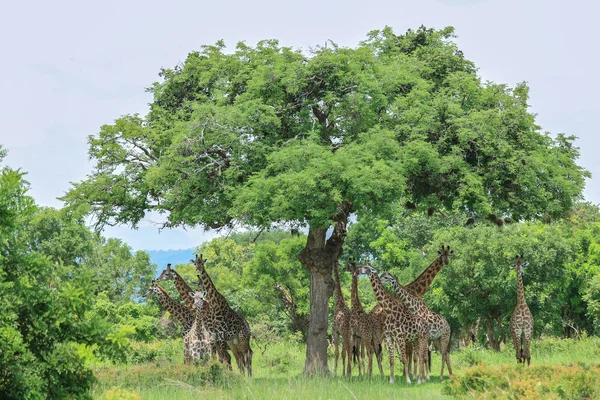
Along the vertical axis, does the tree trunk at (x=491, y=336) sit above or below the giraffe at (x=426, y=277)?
below

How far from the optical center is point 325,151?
1775 cm

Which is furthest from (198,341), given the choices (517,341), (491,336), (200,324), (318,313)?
(491,336)

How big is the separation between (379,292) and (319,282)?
2.84 meters

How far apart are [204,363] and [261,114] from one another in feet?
19.8

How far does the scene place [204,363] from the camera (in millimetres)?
17594

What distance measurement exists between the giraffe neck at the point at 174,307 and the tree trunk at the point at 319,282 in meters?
3.32

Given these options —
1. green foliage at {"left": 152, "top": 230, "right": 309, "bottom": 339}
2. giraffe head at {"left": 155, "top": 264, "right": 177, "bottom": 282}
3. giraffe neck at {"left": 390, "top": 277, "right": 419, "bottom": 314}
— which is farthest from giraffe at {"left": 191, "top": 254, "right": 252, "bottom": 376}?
green foliage at {"left": 152, "top": 230, "right": 309, "bottom": 339}

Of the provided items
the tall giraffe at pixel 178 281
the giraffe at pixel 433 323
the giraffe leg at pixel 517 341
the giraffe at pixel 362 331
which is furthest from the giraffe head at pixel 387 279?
the tall giraffe at pixel 178 281

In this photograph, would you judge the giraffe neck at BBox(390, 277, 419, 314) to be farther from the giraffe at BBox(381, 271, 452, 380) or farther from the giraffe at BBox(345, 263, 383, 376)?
the giraffe at BBox(345, 263, 383, 376)

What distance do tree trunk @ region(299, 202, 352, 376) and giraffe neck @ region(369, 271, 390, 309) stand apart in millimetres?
2250

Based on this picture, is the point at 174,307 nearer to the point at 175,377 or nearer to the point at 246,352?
the point at 246,352

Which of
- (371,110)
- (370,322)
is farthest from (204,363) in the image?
(371,110)

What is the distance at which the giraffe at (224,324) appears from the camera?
→ 19078mm

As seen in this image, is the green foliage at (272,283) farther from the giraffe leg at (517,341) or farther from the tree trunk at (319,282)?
the giraffe leg at (517,341)
